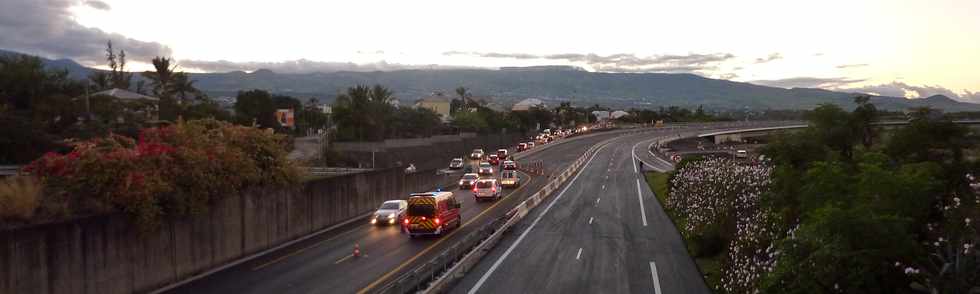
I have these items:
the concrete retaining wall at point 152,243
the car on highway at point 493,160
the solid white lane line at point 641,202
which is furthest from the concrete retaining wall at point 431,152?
the concrete retaining wall at point 152,243

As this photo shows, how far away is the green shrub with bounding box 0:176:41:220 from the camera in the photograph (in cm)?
1853

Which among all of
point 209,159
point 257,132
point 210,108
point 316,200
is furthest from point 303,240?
point 210,108

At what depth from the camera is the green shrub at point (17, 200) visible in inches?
730

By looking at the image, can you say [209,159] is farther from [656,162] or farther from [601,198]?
[656,162]

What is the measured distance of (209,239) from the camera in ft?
83.7

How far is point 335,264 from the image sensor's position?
25109mm

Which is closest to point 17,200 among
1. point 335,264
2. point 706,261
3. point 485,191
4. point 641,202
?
point 335,264

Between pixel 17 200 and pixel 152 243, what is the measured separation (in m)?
4.38

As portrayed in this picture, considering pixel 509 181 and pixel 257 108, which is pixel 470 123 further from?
pixel 509 181

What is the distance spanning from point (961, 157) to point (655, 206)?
27895mm

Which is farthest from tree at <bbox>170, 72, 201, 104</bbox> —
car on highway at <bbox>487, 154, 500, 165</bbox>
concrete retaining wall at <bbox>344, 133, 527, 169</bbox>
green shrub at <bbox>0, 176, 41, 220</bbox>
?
green shrub at <bbox>0, 176, 41, 220</bbox>

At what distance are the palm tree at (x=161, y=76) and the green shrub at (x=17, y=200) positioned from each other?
71.8 m

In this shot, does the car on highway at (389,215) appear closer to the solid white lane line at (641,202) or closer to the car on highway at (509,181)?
the solid white lane line at (641,202)

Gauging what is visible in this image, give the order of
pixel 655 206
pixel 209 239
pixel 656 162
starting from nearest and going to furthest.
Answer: pixel 209 239 → pixel 655 206 → pixel 656 162
